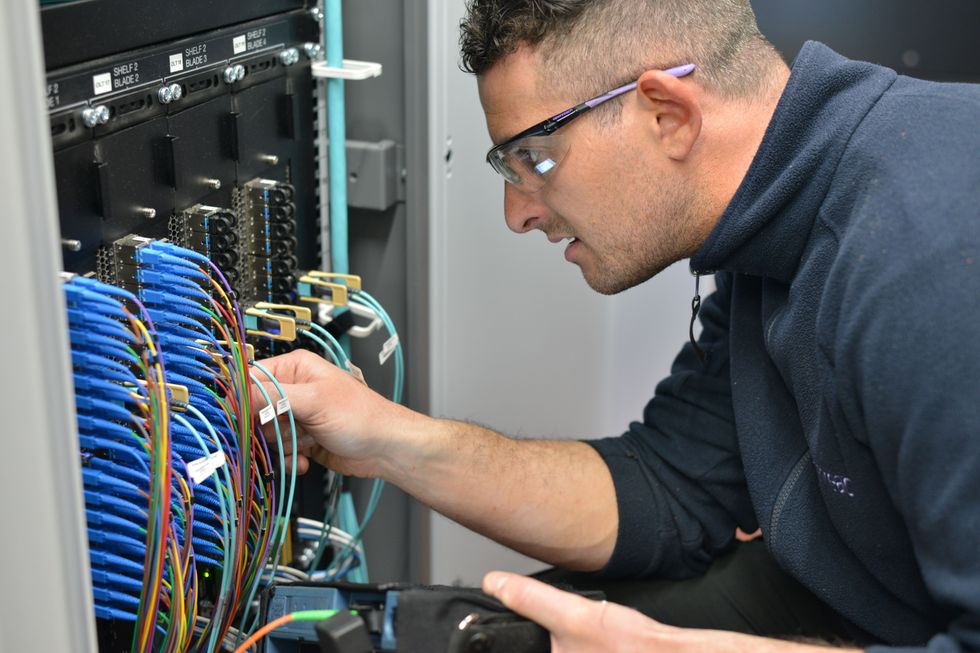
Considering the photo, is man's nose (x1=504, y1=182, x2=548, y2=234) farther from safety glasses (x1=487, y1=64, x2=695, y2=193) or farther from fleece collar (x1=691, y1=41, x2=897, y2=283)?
fleece collar (x1=691, y1=41, x2=897, y2=283)

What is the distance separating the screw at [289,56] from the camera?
4.09 feet

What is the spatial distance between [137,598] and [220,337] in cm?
27

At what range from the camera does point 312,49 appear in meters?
1.31

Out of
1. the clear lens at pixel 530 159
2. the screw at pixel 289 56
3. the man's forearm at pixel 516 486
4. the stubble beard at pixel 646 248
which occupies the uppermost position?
the screw at pixel 289 56

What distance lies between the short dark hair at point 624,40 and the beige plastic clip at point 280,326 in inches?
15.0

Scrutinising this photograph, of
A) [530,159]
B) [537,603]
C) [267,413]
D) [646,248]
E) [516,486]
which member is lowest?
[516,486]

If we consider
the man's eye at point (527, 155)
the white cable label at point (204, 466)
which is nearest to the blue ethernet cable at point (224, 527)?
the white cable label at point (204, 466)

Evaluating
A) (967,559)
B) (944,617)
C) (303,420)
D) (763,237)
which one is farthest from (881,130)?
(303,420)

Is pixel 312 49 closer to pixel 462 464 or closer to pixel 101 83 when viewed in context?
pixel 101 83

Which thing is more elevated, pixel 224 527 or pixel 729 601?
pixel 224 527

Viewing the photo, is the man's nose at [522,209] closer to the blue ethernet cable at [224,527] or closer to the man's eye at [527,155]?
the man's eye at [527,155]

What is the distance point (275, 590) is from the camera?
3.53 feet

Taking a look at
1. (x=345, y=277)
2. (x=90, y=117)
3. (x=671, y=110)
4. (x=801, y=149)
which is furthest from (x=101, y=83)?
(x=801, y=149)

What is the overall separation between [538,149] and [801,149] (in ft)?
0.93
